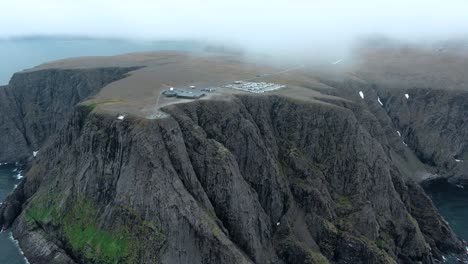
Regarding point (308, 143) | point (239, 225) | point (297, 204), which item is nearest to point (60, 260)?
point (239, 225)

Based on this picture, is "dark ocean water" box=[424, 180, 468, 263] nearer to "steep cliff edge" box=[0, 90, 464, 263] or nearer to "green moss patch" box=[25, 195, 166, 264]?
"steep cliff edge" box=[0, 90, 464, 263]

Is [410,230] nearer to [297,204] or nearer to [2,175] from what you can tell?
[297,204]

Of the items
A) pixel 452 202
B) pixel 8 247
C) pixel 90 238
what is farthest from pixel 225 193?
pixel 452 202

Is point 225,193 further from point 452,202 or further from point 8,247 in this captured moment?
point 452,202

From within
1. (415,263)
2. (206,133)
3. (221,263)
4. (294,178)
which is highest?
(206,133)

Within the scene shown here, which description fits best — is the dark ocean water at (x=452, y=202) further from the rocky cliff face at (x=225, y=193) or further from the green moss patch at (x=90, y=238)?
the green moss patch at (x=90, y=238)

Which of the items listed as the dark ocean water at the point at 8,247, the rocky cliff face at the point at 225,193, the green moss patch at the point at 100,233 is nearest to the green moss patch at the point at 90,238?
the green moss patch at the point at 100,233

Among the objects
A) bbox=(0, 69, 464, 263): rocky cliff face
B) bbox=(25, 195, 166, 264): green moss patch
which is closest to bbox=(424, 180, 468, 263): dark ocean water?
bbox=(0, 69, 464, 263): rocky cliff face

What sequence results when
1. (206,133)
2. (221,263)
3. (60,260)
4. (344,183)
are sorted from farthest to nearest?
(344,183)
(206,133)
(60,260)
(221,263)
